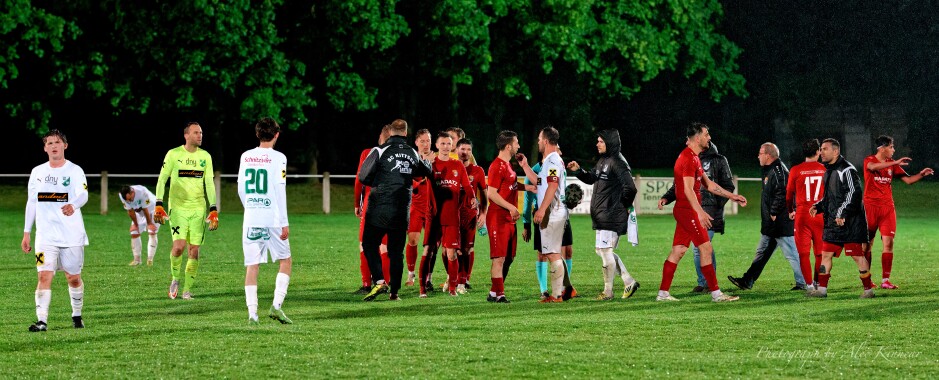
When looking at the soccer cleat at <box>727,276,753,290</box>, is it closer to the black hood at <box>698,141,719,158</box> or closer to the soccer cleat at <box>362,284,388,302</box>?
the black hood at <box>698,141,719,158</box>

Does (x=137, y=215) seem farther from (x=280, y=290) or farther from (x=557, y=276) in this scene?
(x=280, y=290)

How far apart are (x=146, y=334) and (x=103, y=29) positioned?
3046cm

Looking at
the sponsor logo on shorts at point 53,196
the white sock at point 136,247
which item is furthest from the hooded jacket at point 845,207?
the white sock at point 136,247

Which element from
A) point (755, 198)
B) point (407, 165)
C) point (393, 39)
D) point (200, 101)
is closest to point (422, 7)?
point (393, 39)

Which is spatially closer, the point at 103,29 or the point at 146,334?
the point at 146,334

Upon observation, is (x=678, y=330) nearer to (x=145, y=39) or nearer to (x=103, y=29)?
(x=145, y=39)

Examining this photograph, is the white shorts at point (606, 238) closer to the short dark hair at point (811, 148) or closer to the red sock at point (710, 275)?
the red sock at point (710, 275)

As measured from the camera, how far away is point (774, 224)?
15.8m

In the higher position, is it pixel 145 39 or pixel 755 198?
pixel 145 39

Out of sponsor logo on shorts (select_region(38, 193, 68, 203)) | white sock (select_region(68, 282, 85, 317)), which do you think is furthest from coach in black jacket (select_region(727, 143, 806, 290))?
sponsor logo on shorts (select_region(38, 193, 68, 203))

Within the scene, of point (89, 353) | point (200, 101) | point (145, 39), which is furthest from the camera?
point (200, 101)

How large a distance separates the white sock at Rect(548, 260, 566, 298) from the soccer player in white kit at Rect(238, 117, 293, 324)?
334 centimetres

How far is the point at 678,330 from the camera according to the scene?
11367mm

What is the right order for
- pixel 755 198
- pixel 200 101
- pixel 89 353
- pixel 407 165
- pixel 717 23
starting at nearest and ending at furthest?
1. pixel 89 353
2. pixel 407 165
3. pixel 200 101
4. pixel 755 198
5. pixel 717 23
